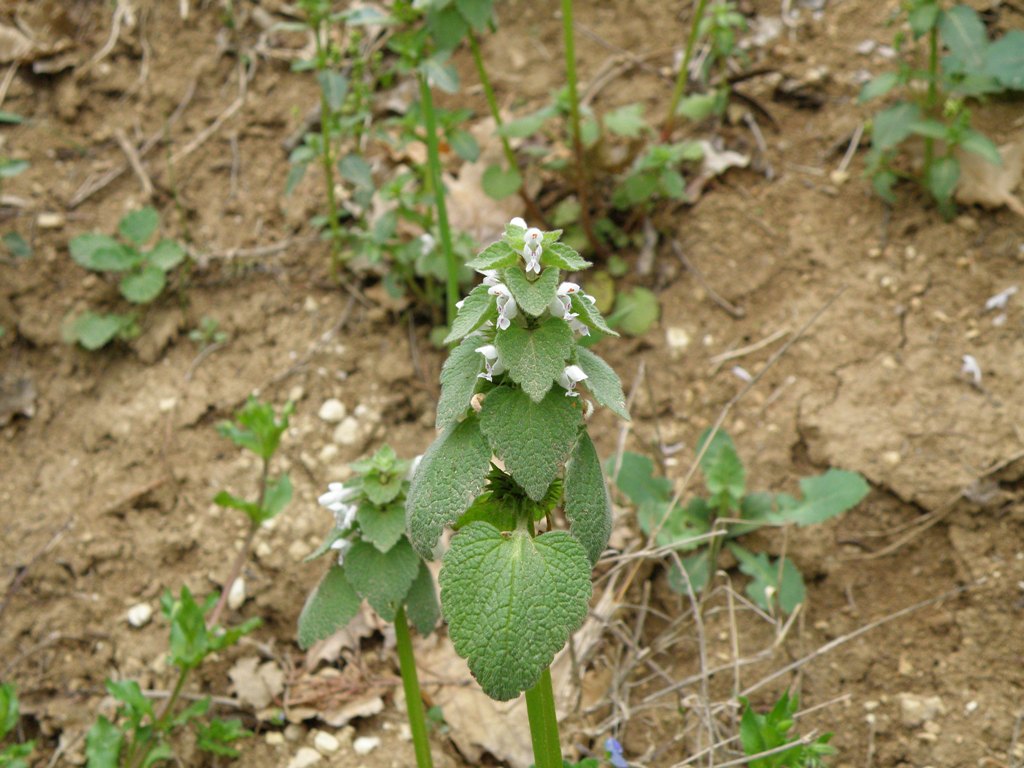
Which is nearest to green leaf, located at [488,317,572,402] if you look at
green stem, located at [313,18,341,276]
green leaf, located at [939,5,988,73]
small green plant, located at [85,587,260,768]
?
small green plant, located at [85,587,260,768]

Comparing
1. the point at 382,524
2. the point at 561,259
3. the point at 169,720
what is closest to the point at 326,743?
the point at 169,720

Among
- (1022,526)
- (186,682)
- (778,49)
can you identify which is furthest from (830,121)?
(186,682)

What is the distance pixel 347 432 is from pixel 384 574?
1.32 meters

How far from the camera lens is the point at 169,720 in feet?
7.50

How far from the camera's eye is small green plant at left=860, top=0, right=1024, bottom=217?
2.86 metres

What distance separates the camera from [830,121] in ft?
11.5

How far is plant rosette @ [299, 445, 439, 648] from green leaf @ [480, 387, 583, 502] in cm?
43

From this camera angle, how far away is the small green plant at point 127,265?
3266 mm

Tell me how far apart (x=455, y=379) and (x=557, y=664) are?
Answer: 1.30m

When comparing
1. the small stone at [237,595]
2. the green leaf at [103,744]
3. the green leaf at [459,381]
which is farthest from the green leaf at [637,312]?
the green leaf at [103,744]

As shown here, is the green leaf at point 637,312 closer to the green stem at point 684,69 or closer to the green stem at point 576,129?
the green stem at point 576,129

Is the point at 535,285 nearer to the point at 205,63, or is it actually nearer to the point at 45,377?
the point at 45,377

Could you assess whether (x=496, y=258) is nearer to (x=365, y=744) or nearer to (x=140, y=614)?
(x=365, y=744)

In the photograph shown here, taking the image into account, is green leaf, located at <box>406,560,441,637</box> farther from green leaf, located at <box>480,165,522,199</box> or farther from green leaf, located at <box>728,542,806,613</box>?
green leaf, located at <box>480,165,522,199</box>
